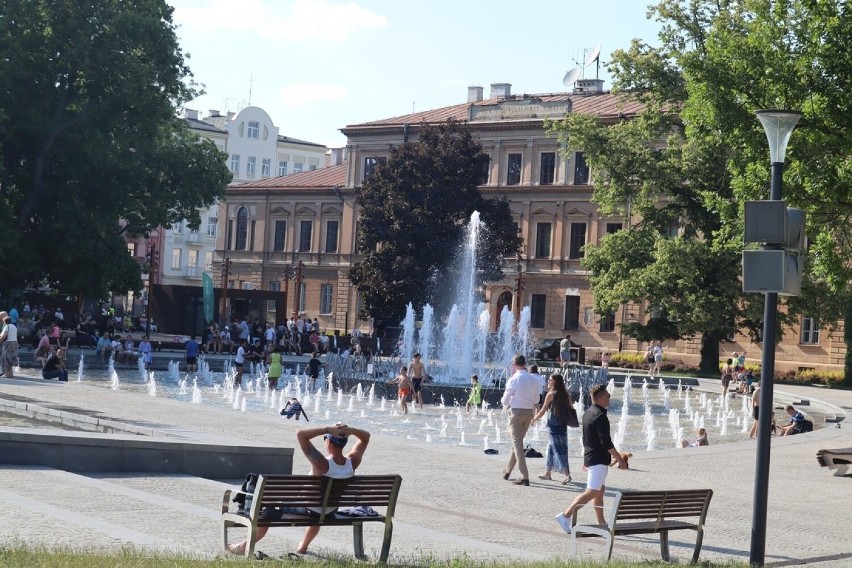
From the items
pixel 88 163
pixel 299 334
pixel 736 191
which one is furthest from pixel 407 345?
pixel 736 191

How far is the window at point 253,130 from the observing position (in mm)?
114750

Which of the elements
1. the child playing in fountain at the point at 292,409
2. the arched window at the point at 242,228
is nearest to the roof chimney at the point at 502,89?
the arched window at the point at 242,228

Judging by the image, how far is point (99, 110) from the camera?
48.2 meters

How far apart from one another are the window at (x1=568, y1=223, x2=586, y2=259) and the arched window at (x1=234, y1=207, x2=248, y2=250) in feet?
82.0

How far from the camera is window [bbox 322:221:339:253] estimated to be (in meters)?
84.2

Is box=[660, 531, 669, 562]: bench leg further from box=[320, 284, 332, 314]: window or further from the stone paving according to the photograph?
box=[320, 284, 332, 314]: window

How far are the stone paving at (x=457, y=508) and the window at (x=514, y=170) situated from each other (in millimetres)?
53224

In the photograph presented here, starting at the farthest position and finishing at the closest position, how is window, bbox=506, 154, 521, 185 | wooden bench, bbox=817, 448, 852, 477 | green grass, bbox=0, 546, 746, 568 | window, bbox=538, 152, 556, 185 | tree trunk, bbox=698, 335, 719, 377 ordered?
window, bbox=506, 154, 521, 185 → window, bbox=538, 152, 556, 185 → tree trunk, bbox=698, 335, 719, 377 → wooden bench, bbox=817, 448, 852, 477 → green grass, bbox=0, 546, 746, 568

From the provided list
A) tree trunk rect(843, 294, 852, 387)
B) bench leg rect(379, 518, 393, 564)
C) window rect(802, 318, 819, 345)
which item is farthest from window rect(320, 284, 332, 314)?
bench leg rect(379, 518, 393, 564)

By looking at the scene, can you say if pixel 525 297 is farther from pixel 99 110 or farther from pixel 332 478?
pixel 332 478

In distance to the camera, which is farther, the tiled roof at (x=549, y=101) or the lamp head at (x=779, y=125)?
the tiled roof at (x=549, y=101)

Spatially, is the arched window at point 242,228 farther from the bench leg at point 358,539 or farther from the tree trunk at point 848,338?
the bench leg at point 358,539

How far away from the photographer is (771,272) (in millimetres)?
11922

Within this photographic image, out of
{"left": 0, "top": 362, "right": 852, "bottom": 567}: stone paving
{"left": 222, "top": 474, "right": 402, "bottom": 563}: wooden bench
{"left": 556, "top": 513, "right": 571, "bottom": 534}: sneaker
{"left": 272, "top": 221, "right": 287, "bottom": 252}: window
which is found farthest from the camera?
{"left": 272, "top": 221, "right": 287, "bottom": 252}: window
